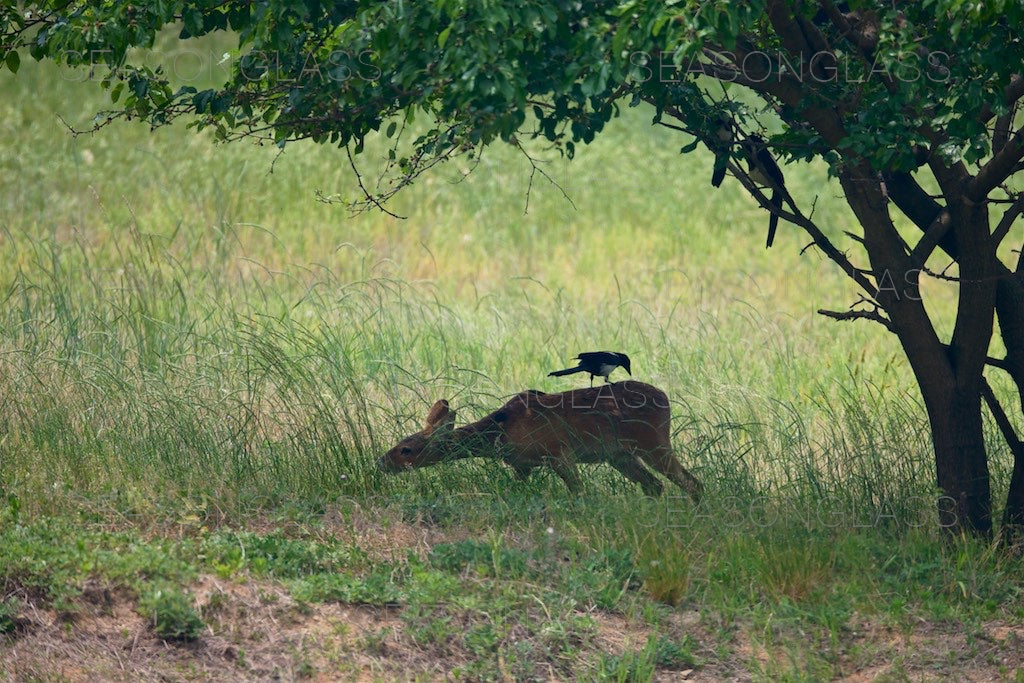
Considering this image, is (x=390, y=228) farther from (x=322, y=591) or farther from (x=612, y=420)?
(x=322, y=591)

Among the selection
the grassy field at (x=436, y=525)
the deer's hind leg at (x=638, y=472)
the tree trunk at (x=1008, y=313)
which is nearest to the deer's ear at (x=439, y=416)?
the grassy field at (x=436, y=525)

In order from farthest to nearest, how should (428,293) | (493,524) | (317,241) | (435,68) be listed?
(317,241) → (428,293) → (493,524) → (435,68)

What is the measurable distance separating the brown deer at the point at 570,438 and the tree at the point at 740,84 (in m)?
1.37

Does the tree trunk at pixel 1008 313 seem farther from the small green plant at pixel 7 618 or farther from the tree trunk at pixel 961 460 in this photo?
the small green plant at pixel 7 618

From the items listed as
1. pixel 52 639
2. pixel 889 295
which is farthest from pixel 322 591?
pixel 889 295

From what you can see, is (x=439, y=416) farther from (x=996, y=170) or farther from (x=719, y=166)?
(x=996, y=170)

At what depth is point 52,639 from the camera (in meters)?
4.68

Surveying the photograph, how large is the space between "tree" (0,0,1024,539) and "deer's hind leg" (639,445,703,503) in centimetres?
133

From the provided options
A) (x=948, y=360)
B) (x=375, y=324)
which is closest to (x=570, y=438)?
(x=948, y=360)

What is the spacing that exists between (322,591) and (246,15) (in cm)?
280

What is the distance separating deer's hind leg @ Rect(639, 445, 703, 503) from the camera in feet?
21.6

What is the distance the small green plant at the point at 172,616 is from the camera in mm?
4738

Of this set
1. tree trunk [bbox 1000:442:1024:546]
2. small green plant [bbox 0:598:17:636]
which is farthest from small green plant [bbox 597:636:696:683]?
small green plant [bbox 0:598:17:636]

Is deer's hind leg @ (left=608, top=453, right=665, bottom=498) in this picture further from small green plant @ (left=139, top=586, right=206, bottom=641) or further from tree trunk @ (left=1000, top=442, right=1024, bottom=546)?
small green plant @ (left=139, top=586, right=206, bottom=641)
